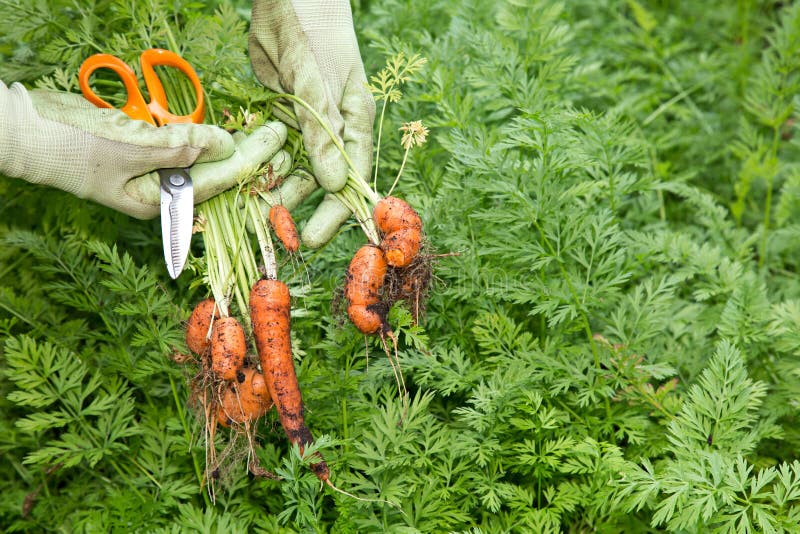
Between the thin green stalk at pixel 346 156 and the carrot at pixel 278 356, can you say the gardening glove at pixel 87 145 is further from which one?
the carrot at pixel 278 356

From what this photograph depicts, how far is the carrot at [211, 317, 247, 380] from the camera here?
1.99 metres

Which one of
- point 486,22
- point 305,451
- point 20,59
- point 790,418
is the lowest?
point 790,418

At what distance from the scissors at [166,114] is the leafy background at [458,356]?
0.18 metres

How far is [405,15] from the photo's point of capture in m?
3.09

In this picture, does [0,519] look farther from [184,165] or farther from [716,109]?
[716,109]

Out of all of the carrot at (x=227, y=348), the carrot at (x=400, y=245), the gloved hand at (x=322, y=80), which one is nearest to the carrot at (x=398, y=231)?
the carrot at (x=400, y=245)

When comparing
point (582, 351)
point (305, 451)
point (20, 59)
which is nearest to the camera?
point (305, 451)

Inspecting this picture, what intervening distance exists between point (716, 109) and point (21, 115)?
337 centimetres

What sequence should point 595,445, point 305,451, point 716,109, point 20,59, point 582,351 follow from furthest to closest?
point 716,109, point 20,59, point 582,351, point 595,445, point 305,451

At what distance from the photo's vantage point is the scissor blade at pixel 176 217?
1990 millimetres

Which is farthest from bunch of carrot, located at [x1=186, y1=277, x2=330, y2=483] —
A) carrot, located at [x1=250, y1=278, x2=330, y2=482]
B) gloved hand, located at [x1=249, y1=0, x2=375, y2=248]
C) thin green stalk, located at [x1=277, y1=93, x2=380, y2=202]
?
thin green stalk, located at [x1=277, y1=93, x2=380, y2=202]

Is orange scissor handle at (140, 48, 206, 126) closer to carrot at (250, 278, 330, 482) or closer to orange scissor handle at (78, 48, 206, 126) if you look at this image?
orange scissor handle at (78, 48, 206, 126)

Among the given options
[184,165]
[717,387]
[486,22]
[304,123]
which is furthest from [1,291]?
[717,387]

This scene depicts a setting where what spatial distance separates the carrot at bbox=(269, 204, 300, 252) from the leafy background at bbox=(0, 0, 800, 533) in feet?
0.38
